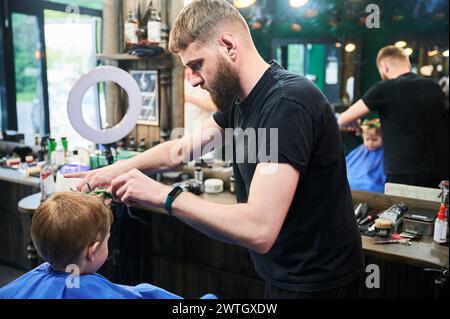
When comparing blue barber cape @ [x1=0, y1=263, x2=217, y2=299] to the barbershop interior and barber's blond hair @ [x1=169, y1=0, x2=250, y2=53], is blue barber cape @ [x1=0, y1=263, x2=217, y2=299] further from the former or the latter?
barber's blond hair @ [x1=169, y1=0, x2=250, y2=53]

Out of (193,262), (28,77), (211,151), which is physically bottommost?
(193,262)

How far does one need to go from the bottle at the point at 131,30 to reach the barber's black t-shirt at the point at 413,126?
63.8 inches

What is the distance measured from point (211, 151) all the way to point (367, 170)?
89cm

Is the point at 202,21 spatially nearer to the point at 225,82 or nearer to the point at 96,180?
the point at 225,82

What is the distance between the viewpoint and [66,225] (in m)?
1.29

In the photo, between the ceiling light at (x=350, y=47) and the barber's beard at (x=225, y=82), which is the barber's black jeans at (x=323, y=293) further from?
the ceiling light at (x=350, y=47)

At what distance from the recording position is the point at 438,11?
7.43 feet

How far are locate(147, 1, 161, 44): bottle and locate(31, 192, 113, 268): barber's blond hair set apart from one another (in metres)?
1.83

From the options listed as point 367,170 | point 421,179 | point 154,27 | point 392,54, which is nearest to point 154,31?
point 154,27

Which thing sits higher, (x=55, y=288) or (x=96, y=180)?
(x=96, y=180)

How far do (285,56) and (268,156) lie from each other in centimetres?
207

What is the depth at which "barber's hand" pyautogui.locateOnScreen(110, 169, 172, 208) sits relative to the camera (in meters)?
1.12

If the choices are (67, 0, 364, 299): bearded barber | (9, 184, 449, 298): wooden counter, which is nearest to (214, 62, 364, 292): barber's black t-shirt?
(67, 0, 364, 299): bearded barber

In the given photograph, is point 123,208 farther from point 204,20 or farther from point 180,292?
point 204,20
